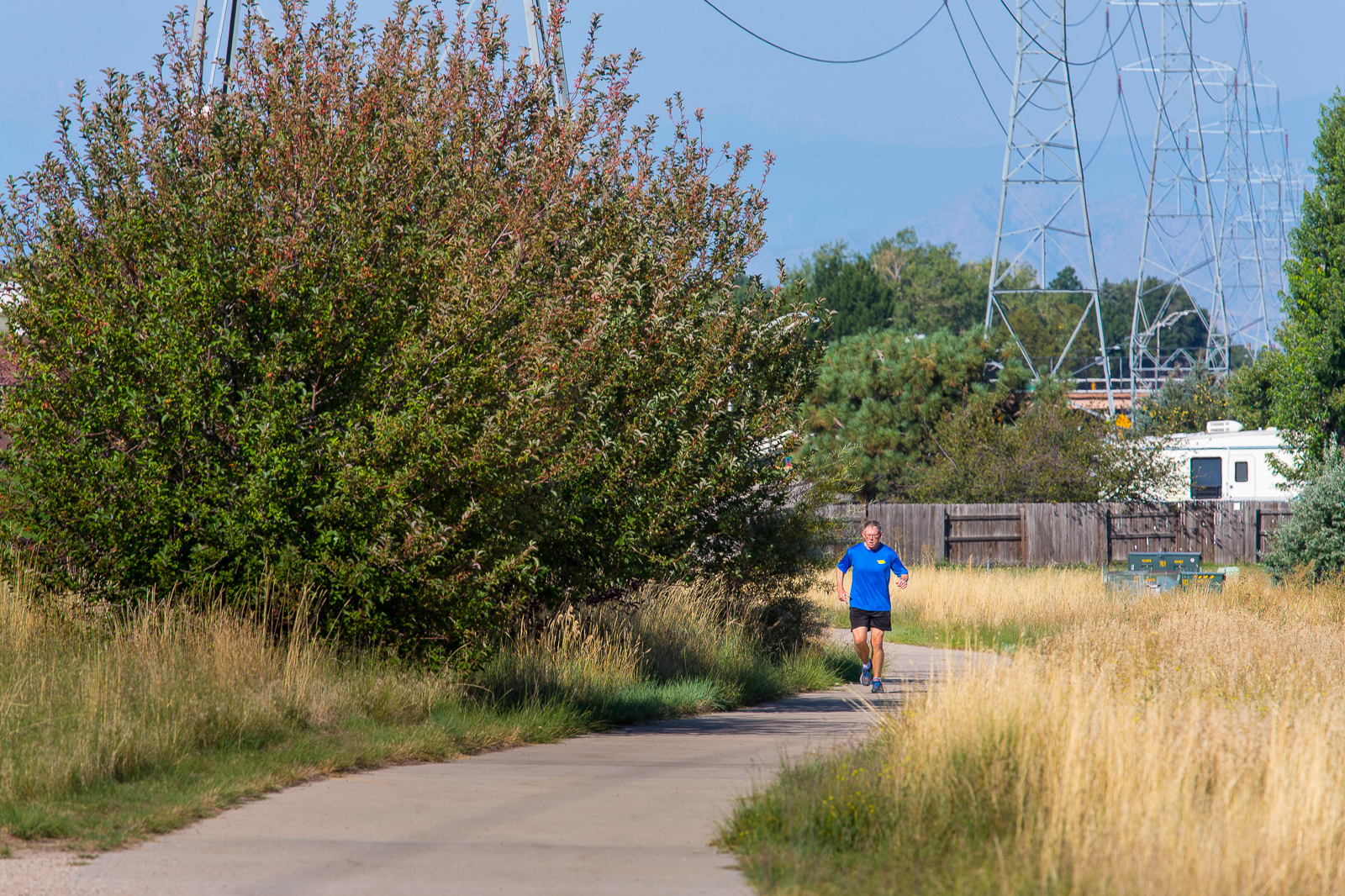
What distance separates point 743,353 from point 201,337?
20.9 ft

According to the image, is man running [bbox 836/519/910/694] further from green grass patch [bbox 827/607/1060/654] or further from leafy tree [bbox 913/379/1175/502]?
leafy tree [bbox 913/379/1175/502]

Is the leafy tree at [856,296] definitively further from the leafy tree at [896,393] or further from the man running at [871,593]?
the man running at [871,593]

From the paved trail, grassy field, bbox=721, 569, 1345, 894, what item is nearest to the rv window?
grassy field, bbox=721, 569, 1345, 894

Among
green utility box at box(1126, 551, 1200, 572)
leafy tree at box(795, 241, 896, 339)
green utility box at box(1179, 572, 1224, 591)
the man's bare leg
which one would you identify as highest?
leafy tree at box(795, 241, 896, 339)

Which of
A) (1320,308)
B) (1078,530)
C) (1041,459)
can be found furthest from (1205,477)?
(1320,308)

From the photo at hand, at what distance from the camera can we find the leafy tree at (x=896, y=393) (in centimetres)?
4253

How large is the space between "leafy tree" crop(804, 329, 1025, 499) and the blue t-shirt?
88.7 ft

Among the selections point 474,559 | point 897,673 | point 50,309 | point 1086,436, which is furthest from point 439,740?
point 1086,436

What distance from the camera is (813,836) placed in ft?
21.0

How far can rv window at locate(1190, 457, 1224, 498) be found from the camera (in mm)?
41438

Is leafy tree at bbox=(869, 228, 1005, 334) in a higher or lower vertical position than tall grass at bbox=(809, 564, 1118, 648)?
higher

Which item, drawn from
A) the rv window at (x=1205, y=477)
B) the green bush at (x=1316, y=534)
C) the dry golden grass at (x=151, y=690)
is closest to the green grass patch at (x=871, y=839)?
the dry golden grass at (x=151, y=690)

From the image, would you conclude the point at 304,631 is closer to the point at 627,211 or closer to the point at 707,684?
the point at 707,684

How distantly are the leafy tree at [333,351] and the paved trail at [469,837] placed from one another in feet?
6.39
